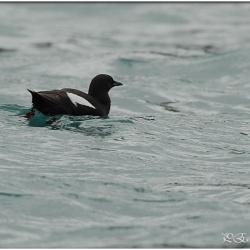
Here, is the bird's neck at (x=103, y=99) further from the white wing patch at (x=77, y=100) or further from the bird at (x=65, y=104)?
the white wing patch at (x=77, y=100)

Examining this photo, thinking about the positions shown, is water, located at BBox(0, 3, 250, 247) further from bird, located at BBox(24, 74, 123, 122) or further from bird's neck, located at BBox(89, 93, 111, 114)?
bird's neck, located at BBox(89, 93, 111, 114)

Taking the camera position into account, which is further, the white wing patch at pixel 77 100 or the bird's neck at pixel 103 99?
the bird's neck at pixel 103 99

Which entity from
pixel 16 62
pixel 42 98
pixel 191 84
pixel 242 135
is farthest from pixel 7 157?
pixel 16 62

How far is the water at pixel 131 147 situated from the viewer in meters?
7.30

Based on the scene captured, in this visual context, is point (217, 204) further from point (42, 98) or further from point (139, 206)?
point (42, 98)

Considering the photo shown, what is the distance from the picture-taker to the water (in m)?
7.30

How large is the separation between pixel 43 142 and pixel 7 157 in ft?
2.15

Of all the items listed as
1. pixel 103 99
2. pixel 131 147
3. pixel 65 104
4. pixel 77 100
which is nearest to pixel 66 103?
pixel 65 104

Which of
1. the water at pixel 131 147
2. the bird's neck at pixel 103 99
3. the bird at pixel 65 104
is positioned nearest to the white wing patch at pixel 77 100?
the bird at pixel 65 104
